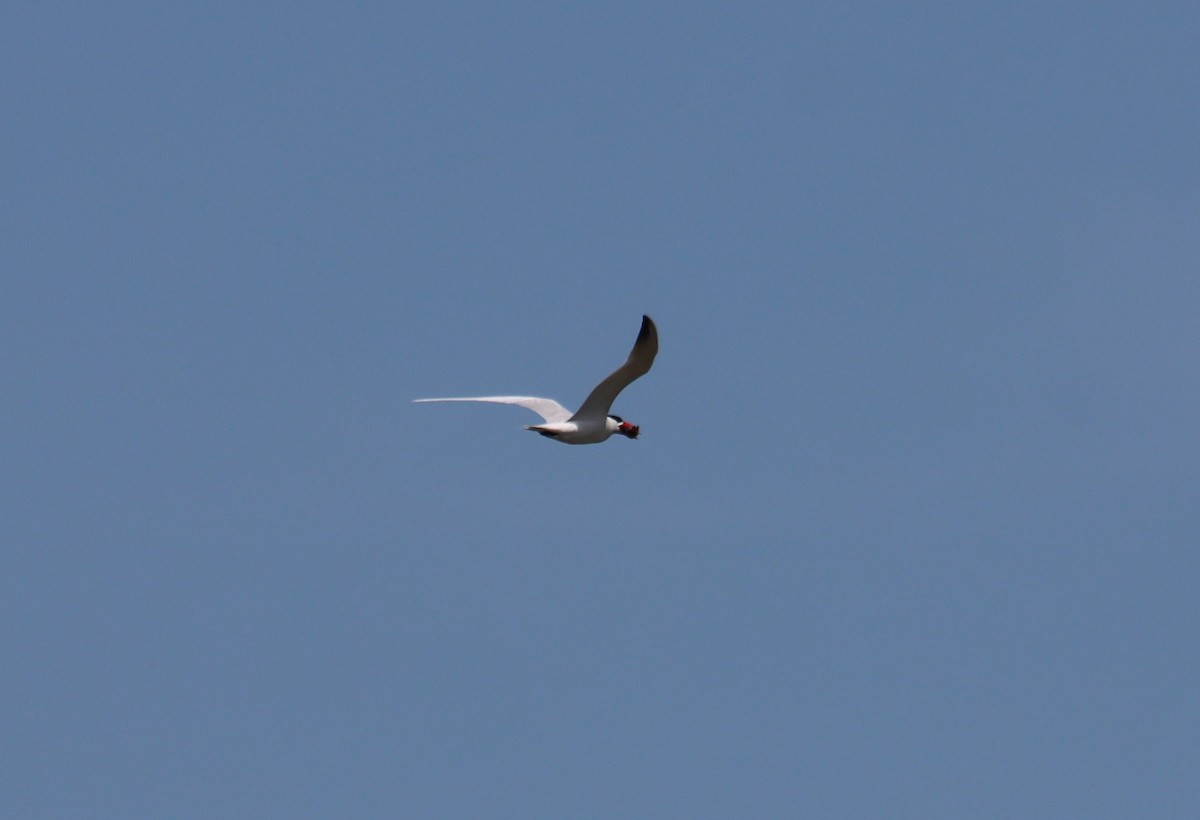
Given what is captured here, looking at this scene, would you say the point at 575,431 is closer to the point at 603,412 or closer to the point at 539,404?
the point at 603,412

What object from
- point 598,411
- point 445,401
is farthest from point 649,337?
point 445,401

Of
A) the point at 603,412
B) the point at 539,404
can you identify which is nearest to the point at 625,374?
the point at 603,412

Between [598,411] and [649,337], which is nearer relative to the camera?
[649,337]

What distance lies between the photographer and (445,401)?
46.4 meters

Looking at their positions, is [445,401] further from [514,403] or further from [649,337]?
[649,337]

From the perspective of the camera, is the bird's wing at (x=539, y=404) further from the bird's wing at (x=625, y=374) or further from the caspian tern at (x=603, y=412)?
the bird's wing at (x=625, y=374)

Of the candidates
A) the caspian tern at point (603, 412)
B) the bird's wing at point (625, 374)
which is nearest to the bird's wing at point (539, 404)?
the caspian tern at point (603, 412)

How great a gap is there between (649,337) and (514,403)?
8.16 meters

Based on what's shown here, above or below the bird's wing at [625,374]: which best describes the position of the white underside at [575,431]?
below

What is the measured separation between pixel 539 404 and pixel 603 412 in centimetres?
417

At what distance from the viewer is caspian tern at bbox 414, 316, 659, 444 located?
40938 millimetres

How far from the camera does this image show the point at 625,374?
4200 cm

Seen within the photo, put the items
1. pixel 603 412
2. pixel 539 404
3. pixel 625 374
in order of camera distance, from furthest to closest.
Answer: pixel 539 404, pixel 603 412, pixel 625 374

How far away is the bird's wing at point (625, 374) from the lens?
40.8 meters
